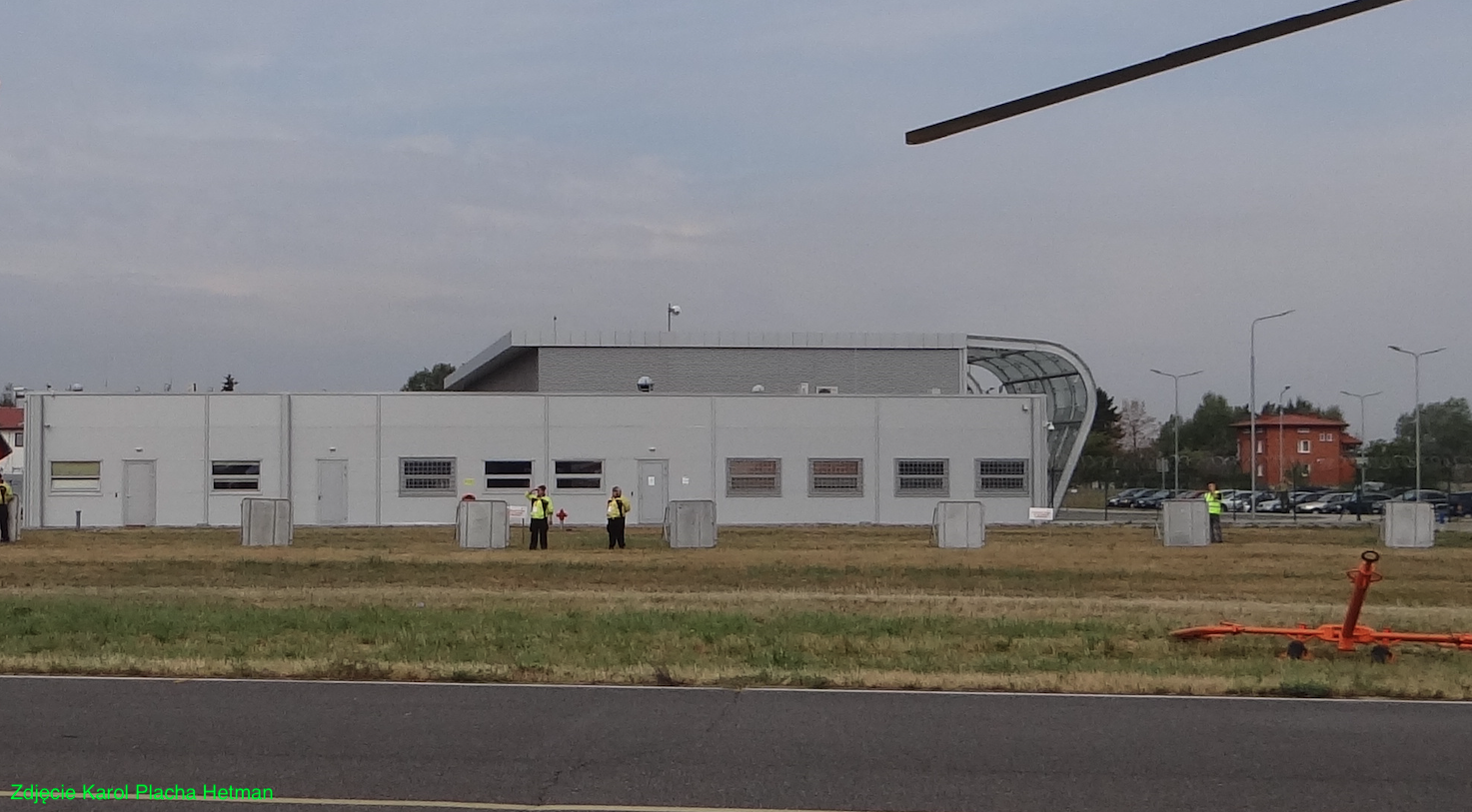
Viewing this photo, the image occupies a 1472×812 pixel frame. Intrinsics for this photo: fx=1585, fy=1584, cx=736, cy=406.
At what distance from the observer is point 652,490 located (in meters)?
49.6

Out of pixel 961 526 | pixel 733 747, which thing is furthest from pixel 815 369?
pixel 733 747

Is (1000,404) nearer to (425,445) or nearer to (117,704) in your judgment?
(425,445)

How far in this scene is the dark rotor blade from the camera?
22.1 feet

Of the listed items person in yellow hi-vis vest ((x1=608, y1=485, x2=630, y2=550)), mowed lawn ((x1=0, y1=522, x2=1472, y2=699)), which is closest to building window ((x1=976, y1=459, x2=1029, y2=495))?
mowed lawn ((x1=0, y1=522, x2=1472, y2=699))

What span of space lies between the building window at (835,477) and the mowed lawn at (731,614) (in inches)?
638

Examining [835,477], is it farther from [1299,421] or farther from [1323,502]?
[1299,421]

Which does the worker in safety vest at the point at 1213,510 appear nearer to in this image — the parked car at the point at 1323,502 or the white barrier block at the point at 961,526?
the white barrier block at the point at 961,526

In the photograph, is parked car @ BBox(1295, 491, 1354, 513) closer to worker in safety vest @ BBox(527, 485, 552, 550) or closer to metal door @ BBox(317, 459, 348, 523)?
metal door @ BBox(317, 459, 348, 523)

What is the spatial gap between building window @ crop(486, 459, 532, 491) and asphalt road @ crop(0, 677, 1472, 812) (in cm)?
3658

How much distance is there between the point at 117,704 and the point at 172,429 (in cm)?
3951

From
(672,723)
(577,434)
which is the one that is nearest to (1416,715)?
(672,723)

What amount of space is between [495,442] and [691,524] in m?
16.3

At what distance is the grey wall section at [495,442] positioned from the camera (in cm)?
4856

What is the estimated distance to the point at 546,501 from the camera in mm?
34156
